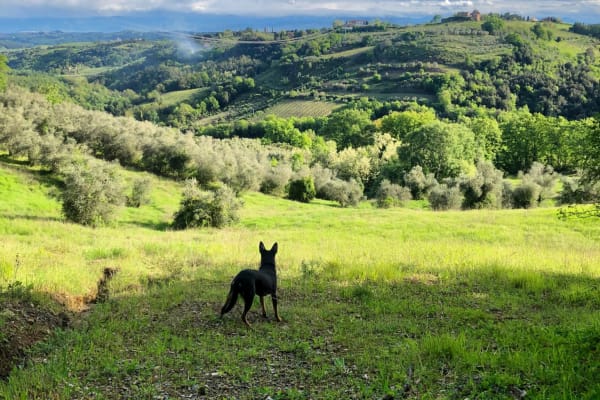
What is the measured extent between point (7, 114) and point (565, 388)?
190 ft

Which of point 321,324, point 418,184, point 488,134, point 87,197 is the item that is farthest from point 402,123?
point 321,324

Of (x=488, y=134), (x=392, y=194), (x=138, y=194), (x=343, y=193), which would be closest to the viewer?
(x=138, y=194)

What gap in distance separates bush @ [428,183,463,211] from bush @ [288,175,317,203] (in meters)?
16.9

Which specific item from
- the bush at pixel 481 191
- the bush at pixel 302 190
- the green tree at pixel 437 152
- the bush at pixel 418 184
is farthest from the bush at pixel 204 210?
the green tree at pixel 437 152

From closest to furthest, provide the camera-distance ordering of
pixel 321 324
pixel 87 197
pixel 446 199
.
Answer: pixel 321 324
pixel 87 197
pixel 446 199

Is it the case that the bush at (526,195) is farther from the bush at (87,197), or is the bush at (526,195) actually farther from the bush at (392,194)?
the bush at (87,197)

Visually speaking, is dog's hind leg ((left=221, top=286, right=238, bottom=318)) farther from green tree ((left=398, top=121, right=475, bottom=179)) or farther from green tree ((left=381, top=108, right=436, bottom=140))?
green tree ((left=381, top=108, right=436, bottom=140))

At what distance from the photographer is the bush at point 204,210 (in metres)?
37.4

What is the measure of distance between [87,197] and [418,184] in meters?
43.4

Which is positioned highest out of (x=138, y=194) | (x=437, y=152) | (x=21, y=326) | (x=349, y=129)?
(x=21, y=326)

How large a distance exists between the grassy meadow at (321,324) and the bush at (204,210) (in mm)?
16255

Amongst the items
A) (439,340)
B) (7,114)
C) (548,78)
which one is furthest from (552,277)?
(548,78)

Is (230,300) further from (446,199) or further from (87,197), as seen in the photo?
(446,199)

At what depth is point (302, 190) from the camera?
6175 centimetres
